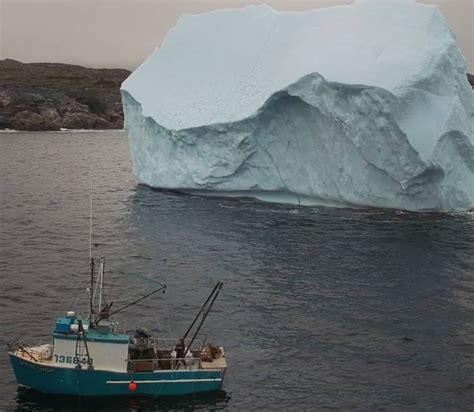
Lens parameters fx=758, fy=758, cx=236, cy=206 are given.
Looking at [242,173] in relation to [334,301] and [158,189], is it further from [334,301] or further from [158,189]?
[334,301]

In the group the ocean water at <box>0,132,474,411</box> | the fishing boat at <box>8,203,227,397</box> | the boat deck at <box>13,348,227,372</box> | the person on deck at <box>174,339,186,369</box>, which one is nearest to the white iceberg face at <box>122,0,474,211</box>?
the ocean water at <box>0,132,474,411</box>

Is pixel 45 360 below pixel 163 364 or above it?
above

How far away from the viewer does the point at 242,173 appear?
48750 mm

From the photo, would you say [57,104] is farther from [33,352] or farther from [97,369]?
[97,369]

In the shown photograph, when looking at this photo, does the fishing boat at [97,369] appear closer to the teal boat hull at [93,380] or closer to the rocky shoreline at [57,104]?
the teal boat hull at [93,380]

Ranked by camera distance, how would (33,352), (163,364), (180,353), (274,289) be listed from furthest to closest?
(274,289) < (180,353) < (163,364) < (33,352)

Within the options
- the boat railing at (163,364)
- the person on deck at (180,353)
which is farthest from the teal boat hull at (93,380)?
the person on deck at (180,353)

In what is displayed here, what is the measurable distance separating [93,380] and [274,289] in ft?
38.5

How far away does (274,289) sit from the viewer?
32.3 metres

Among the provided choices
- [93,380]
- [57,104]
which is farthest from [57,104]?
[93,380]

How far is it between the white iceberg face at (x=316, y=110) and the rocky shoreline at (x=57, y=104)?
7226 cm

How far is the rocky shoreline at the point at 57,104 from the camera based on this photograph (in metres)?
122

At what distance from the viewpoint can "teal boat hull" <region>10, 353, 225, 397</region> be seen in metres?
22.2

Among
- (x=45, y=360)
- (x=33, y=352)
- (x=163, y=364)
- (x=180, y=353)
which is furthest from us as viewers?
(x=180, y=353)
